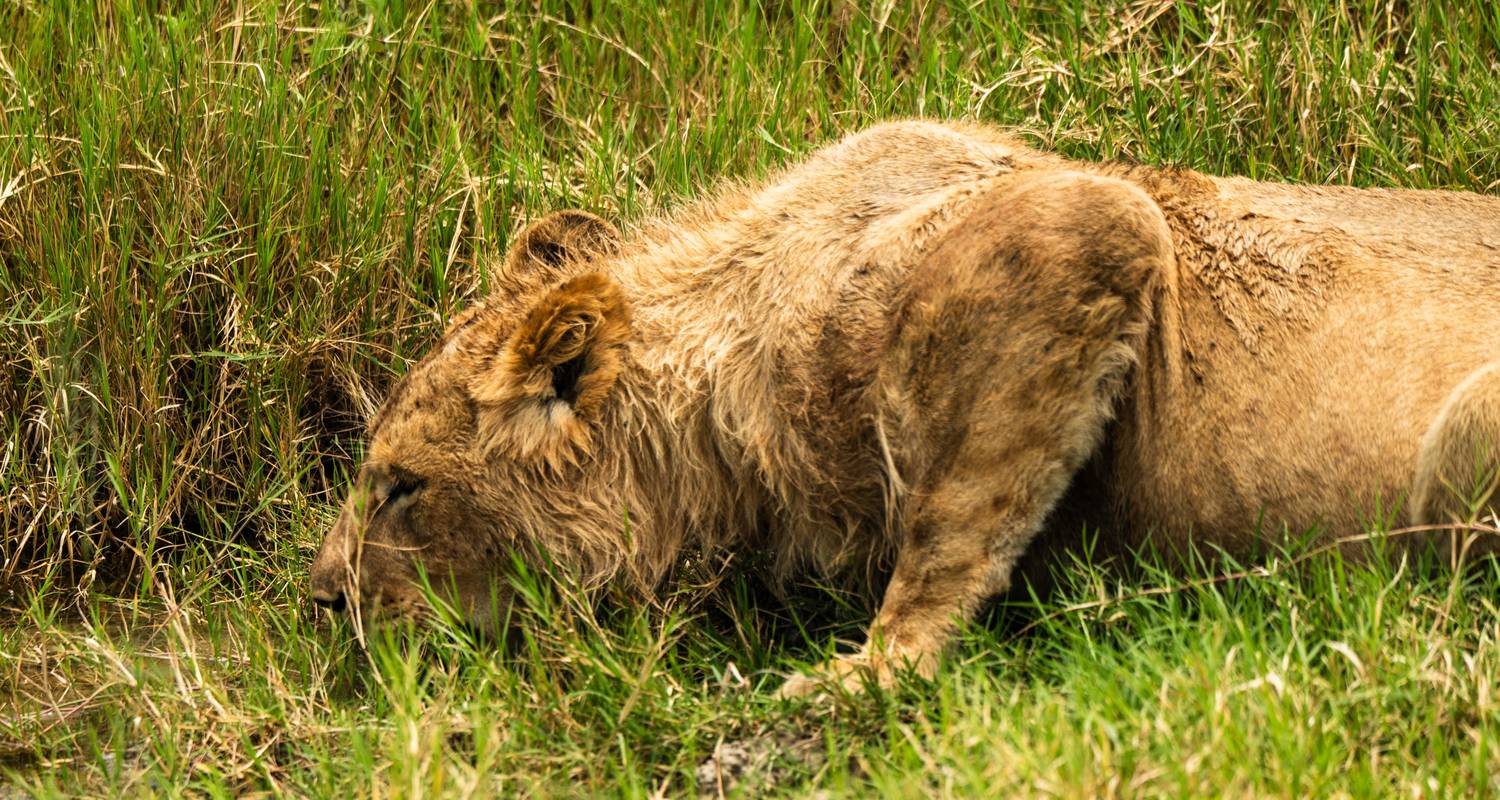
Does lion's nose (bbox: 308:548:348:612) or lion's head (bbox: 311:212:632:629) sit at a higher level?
lion's head (bbox: 311:212:632:629)

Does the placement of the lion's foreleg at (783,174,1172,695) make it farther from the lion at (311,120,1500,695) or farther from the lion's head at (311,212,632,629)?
the lion's head at (311,212,632,629)

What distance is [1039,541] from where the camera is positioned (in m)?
4.41

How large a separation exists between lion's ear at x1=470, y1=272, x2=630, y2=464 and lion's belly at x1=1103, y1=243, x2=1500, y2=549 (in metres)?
1.31

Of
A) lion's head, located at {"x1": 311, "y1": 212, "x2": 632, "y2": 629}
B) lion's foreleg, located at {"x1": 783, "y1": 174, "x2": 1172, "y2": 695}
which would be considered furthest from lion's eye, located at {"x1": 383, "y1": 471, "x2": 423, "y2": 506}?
lion's foreleg, located at {"x1": 783, "y1": 174, "x2": 1172, "y2": 695}

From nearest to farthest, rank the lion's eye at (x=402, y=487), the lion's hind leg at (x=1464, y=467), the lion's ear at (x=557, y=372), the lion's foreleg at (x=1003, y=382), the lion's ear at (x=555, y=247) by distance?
1. the lion's hind leg at (x=1464, y=467)
2. the lion's foreleg at (x=1003, y=382)
3. the lion's ear at (x=557, y=372)
4. the lion's eye at (x=402, y=487)
5. the lion's ear at (x=555, y=247)

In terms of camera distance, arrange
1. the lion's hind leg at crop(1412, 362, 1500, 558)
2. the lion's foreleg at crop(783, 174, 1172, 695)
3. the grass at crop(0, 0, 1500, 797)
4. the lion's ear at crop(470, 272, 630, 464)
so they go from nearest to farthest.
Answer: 1. the grass at crop(0, 0, 1500, 797)
2. the lion's hind leg at crop(1412, 362, 1500, 558)
3. the lion's foreleg at crop(783, 174, 1172, 695)
4. the lion's ear at crop(470, 272, 630, 464)

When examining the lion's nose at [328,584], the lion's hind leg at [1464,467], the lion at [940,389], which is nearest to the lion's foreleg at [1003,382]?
the lion at [940,389]

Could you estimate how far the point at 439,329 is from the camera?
19.1 feet

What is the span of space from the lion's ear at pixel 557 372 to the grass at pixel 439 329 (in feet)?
1.55

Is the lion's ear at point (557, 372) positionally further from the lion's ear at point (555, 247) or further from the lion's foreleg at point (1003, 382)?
the lion's foreleg at point (1003, 382)

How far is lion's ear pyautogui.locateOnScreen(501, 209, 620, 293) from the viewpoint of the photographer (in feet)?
16.1

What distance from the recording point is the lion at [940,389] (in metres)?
4.11

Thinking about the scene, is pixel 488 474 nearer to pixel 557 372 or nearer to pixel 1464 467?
pixel 557 372

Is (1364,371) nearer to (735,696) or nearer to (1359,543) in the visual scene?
(1359,543)
